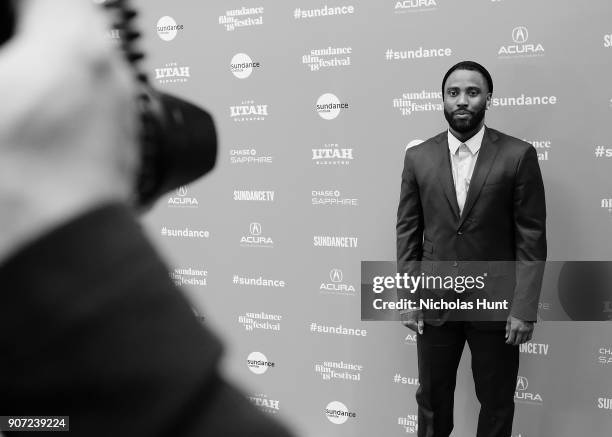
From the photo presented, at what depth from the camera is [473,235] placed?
2018 mm

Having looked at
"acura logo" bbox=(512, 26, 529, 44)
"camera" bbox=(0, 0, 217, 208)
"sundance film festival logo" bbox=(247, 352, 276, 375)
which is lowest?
"sundance film festival logo" bbox=(247, 352, 276, 375)

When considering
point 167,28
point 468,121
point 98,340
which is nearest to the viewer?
point 98,340

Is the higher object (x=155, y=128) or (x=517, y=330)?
(x=155, y=128)

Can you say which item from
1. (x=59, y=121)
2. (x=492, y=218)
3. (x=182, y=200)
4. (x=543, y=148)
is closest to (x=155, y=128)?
(x=59, y=121)

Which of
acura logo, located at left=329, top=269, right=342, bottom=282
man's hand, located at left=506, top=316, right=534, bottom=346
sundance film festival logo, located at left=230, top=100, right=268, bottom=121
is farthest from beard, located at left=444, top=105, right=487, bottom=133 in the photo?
sundance film festival logo, located at left=230, top=100, right=268, bottom=121

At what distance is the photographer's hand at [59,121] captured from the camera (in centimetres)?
17

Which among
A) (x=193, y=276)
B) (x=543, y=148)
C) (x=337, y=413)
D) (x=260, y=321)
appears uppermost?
(x=543, y=148)

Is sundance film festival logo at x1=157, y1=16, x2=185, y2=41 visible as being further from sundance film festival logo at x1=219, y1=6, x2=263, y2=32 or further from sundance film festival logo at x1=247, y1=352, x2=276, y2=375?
sundance film festival logo at x1=247, y1=352, x2=276, y2=375

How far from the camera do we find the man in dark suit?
1.98 m

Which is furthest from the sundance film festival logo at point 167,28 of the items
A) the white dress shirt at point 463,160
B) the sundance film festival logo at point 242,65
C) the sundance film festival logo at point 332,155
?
the white dress shirt at point 463,160

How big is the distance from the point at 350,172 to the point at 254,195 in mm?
544

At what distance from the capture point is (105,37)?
208 mm

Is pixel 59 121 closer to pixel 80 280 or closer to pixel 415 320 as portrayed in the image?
pixel 80 280

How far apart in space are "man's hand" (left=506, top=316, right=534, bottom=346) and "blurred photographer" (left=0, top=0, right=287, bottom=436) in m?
1.99
